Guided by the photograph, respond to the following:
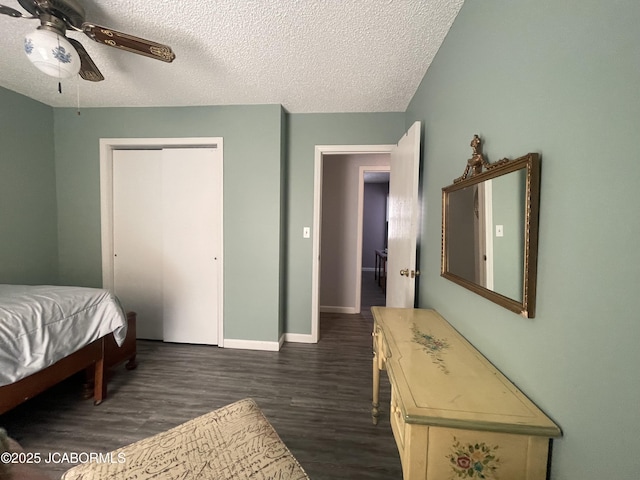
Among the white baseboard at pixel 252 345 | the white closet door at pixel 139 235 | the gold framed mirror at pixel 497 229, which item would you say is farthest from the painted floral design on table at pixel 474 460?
the white closet door at pixel 139 235

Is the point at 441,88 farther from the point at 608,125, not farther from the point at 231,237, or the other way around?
the point at 231,237

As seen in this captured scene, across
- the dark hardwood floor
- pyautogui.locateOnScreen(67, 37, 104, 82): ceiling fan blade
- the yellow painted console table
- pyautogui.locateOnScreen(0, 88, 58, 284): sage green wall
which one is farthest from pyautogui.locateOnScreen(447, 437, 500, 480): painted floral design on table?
pyautogui.locateOnScreen(0, 88, 58, 284): sage green wall

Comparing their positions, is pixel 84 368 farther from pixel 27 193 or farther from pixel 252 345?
pixel 27 193

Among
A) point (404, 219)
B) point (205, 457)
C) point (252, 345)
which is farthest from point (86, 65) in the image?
point (252, 345)

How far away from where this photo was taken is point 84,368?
1648mm

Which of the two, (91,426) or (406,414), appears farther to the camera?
(91,426)

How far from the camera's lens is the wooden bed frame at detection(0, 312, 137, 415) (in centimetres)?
125

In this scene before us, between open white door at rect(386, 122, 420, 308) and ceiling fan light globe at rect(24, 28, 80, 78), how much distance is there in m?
2.03

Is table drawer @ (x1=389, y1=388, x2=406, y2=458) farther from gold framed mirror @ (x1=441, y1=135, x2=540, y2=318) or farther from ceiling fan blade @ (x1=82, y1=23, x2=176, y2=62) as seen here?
A: ceiling fan blade @ (x1=82, y1=23, x2=176, y2=62)

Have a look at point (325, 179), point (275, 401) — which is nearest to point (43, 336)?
point (275, 401)

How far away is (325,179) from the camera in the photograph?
3711 mm

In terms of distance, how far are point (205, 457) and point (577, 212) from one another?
1.35m

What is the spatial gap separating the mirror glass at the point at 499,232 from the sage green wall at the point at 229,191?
5.47 ft

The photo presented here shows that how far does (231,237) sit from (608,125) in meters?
2.51
